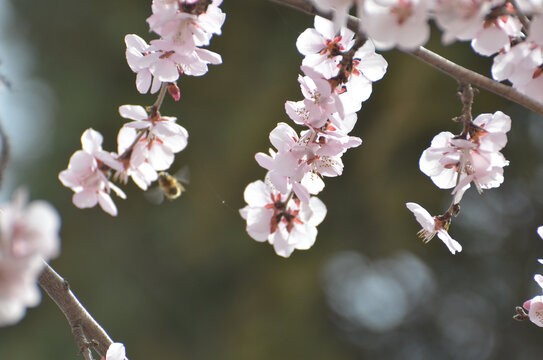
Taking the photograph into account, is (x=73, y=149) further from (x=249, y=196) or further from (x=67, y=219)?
(x=249, y=196)

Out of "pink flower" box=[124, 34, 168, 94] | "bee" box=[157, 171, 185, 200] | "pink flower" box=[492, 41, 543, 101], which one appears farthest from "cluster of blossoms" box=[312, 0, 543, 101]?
"bee" box=[157, 171, 185, 200]

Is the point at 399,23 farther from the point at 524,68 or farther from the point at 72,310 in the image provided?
the point at 72,310

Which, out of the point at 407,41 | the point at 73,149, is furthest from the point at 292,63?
the point at 407,41

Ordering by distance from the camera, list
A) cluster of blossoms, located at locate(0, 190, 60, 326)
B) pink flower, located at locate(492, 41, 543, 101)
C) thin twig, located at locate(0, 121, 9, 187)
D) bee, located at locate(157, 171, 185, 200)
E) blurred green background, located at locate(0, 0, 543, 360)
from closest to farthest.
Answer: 1. cluster of blossoms, located at locate(0, 190, 60, 326)
2. thin twig, located at locate(0, 121, 9, 187)
3. pink flower, located at locate(492, 41, 543, 101)
4. bee, located at locate(157, 171, 185, 200)
5. blurred green background, located at locate(0, 0, 543, 360)

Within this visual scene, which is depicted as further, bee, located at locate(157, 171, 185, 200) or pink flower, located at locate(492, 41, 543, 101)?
bee, located at locate(157, 171, 185, 200)

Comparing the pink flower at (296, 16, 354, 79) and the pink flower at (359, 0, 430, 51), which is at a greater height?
the pink flower at (359, 0, 430, 51)

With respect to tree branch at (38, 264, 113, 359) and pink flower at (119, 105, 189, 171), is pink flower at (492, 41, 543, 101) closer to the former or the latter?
pink flower at (119, 105, 189, 171)

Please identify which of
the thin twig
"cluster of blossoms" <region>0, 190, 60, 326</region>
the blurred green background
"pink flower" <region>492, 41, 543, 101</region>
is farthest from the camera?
the blurred green background
